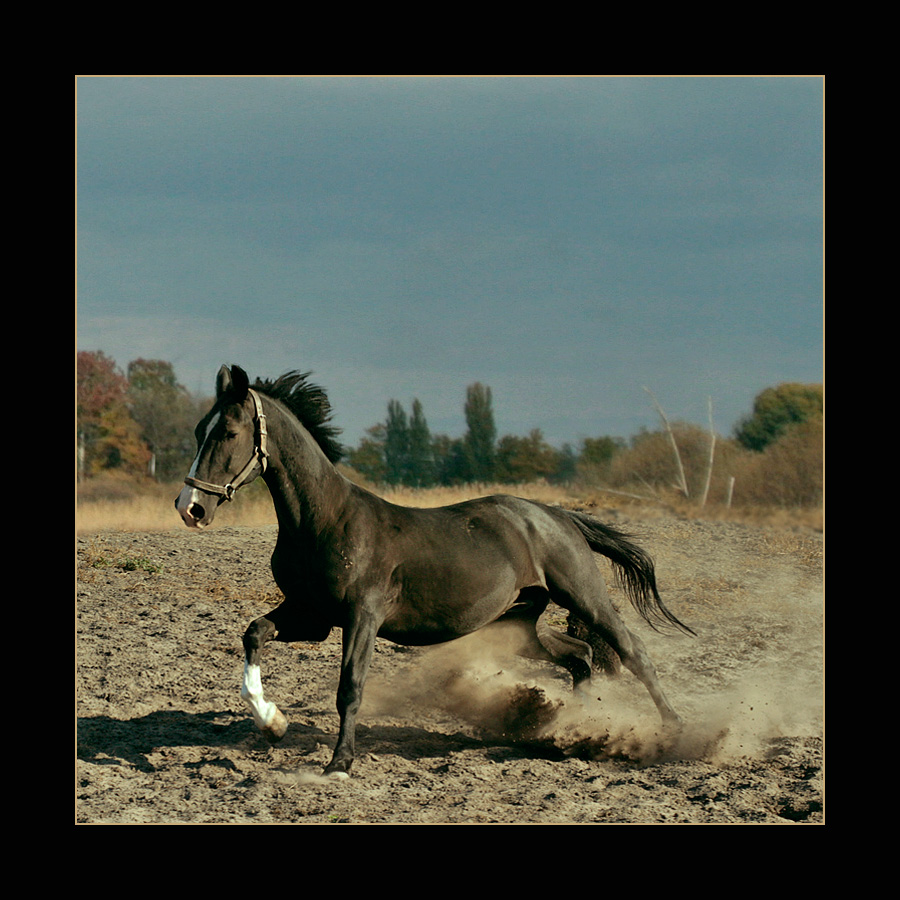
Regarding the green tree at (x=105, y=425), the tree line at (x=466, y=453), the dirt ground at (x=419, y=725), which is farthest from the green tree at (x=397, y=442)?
the dirt ground at (x=419, y=725)

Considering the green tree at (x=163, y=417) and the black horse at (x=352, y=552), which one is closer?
the black horse at (x=352, y=552)

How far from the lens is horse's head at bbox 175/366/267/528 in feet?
15.4

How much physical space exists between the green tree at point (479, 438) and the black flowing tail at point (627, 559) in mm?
20217

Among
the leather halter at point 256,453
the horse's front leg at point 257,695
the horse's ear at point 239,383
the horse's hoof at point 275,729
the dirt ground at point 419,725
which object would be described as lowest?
the dirt ground at point 419,725

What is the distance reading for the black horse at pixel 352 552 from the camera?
4902 millimetres

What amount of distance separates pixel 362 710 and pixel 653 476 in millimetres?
16890

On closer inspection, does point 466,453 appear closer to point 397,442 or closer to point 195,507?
point 397,442

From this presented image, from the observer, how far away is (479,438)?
103 feet

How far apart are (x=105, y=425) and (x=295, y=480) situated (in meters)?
26.8

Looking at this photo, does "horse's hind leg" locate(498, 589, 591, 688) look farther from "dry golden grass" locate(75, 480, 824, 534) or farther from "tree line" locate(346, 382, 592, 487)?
"tree line" locate(346, 382, 592, 487)

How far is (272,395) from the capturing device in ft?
17.3

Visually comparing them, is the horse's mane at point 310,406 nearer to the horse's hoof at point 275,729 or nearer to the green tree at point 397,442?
the horse's hoof at point 275,729

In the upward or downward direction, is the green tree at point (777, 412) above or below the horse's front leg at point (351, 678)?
above

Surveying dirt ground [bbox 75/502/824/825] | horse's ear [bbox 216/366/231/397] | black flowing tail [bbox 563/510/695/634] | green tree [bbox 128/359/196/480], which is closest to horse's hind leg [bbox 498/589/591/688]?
dirt ground [bbox 75/502/824/825]
